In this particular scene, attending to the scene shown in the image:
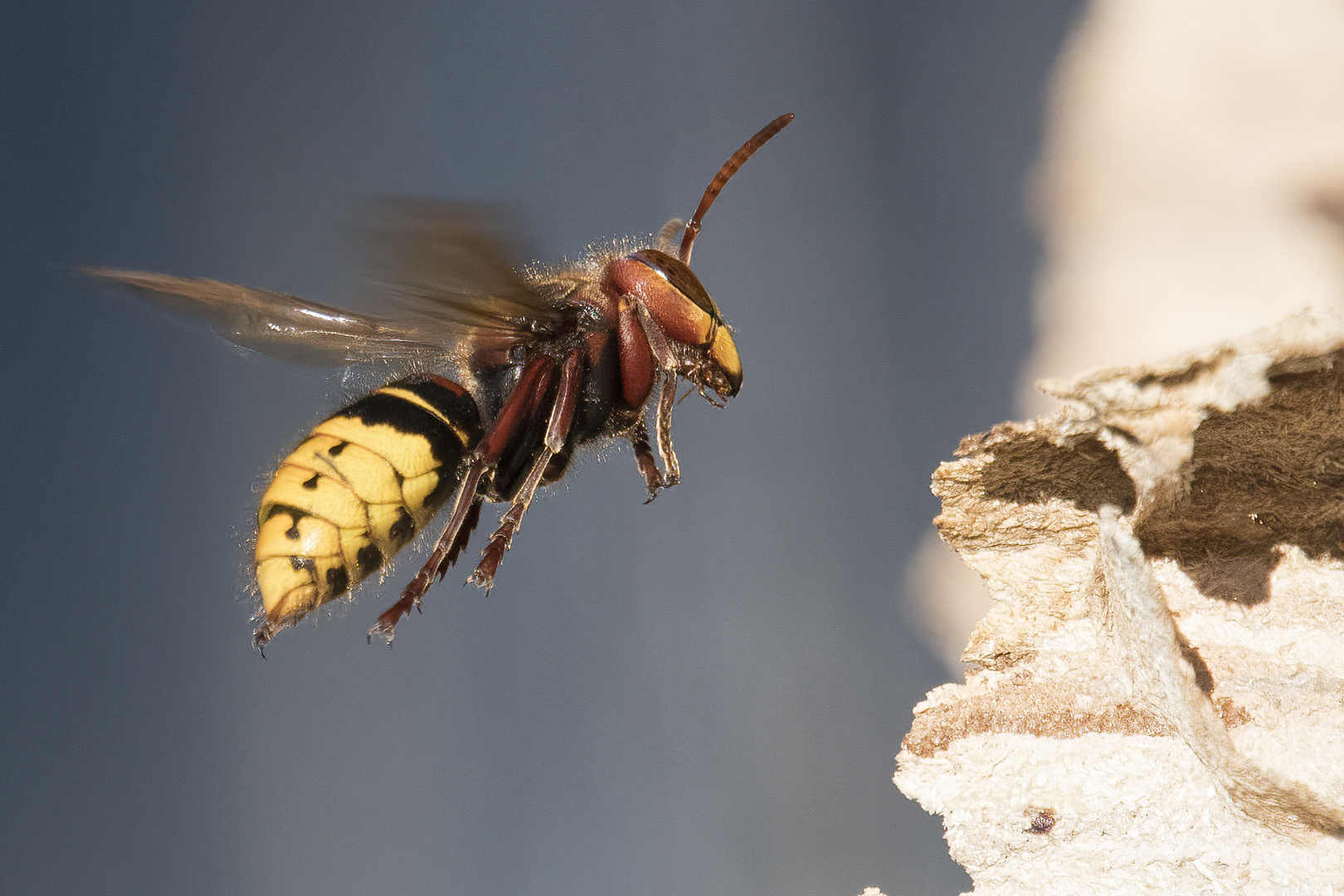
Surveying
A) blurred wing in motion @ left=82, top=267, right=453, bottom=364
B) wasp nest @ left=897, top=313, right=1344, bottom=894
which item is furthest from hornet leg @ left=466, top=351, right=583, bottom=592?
wasp nest @ left=897, top=313, right=1344, bottom=894

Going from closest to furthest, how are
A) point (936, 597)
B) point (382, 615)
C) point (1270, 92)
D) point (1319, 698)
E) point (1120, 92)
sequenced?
point (1319, 698), point (382, 615), point (1270, 92), point (1120, 92), point (936, 597)

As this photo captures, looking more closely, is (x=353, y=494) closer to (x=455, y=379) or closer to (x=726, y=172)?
(x=455, y=379)

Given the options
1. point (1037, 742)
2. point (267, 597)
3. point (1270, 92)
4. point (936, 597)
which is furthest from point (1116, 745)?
point (1270, 92)

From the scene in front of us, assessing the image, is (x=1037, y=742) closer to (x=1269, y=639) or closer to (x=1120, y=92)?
(x=1269, y=639)

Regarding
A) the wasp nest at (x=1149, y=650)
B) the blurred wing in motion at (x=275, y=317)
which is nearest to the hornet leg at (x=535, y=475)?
the blurred wing in motion at (x=275, y=317)

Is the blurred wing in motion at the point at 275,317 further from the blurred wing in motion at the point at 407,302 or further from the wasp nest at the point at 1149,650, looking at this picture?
the wasp nest at the point at 1149,650

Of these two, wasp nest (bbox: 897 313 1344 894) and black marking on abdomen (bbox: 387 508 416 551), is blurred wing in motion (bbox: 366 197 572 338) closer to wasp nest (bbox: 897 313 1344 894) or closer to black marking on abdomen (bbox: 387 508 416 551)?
black marking on abdomen (bbox: 387 508 416 551)

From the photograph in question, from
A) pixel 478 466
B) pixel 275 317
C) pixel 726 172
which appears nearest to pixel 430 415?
pixel 478 466
